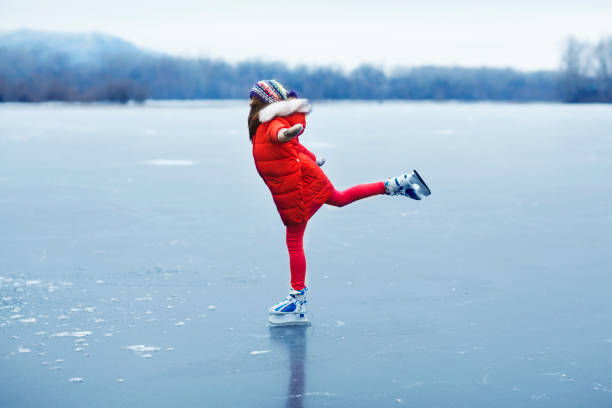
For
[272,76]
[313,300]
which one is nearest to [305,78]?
[272,76]

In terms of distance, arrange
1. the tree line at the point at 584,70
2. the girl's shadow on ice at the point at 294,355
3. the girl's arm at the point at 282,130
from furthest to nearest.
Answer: the tree line at the point at 584,70 → the girl's arm at the point at 282,130 → the girl's shadow on ice at the point at 294,355

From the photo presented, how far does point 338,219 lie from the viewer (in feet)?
23.9

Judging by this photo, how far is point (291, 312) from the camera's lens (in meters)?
3.90

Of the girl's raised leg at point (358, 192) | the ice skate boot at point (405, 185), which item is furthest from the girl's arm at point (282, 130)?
the ice skate boot at point (405, 185)

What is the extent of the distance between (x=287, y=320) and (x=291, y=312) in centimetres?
5

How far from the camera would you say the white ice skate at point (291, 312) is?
389 centimetres

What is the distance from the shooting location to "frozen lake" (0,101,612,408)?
3092mm

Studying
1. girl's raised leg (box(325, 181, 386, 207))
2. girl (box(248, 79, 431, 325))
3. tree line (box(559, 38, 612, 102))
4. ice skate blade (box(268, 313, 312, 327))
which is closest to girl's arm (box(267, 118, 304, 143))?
girl (box(248, 79, 431, 325))

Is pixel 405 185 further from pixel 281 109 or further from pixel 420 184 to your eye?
pixel 281 109

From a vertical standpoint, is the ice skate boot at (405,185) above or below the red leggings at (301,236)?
above

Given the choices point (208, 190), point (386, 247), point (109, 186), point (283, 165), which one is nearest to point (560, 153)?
point (208, 190)

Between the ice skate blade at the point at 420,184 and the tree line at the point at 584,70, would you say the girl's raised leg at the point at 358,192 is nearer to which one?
the ice skate blade at the point at 420,184

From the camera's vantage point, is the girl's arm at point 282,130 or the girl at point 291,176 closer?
the girl's arm at point 282,130

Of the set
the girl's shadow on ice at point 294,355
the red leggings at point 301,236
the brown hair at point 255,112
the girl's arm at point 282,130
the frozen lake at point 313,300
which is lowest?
the girl's shadow on ice at point 294,355
